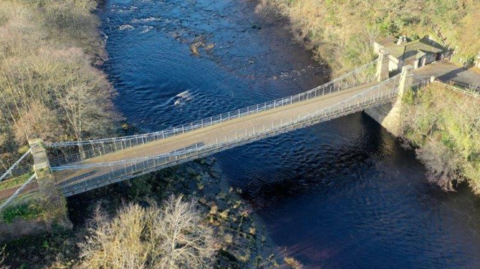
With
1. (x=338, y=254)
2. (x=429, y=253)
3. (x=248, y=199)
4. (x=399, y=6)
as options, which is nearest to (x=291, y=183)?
(x=248, y=199)

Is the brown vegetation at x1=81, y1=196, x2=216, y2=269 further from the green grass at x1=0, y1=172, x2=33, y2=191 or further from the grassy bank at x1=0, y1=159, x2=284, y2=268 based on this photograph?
the green grass at x1=0, y1=172, x2=33, y2=191

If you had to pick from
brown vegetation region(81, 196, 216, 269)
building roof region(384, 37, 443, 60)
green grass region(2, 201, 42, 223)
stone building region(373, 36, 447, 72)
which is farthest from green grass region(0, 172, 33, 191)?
building roof region(384, 37, 443, 60)

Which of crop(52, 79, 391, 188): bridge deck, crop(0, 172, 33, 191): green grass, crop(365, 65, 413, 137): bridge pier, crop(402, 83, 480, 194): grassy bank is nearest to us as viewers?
crop(0, 172, 33, 191): green grass

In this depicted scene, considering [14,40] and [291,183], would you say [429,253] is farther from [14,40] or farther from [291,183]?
[14,40]

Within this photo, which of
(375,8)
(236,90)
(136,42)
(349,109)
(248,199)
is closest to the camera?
(248,199)

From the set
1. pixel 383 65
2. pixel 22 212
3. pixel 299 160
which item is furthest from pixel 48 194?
pixel 383 65

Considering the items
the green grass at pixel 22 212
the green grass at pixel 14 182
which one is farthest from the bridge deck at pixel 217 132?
the green grass at pixel 22 212
